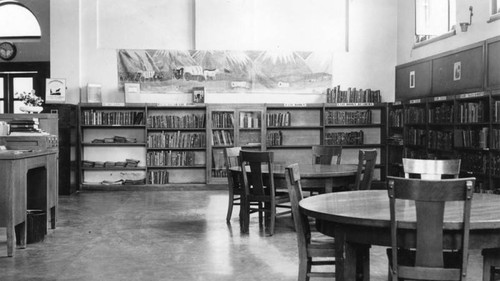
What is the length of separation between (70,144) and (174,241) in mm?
5163

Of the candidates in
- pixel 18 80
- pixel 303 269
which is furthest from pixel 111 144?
pixel 303 269

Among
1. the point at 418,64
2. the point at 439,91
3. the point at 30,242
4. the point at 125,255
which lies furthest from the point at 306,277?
the point at 418,64

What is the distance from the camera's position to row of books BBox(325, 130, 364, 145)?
11414mm

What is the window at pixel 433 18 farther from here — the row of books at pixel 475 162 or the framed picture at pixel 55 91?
the framed picture at pixel 55 91

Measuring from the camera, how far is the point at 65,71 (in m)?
11.3

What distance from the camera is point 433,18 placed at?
1034cm

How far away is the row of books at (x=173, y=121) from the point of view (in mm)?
11195

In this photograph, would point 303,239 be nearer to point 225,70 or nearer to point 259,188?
point 259,188

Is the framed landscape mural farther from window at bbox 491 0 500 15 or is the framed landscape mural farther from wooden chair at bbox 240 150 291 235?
wooden chair at bbox 240 150 291 235

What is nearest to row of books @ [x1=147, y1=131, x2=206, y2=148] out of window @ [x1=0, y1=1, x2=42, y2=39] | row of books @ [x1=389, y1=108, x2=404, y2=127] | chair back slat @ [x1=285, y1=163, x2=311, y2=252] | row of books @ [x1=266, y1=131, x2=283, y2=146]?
row of books @ [x1=266, y1=131, x2=283, y2=146]

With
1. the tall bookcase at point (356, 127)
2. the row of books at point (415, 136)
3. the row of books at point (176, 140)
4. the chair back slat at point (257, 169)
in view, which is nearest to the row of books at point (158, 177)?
the row of books at point (176, 140)

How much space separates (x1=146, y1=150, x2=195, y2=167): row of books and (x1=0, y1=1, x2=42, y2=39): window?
546cm

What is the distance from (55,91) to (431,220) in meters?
9.21

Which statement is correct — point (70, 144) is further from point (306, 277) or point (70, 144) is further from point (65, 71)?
point (306, 277)
